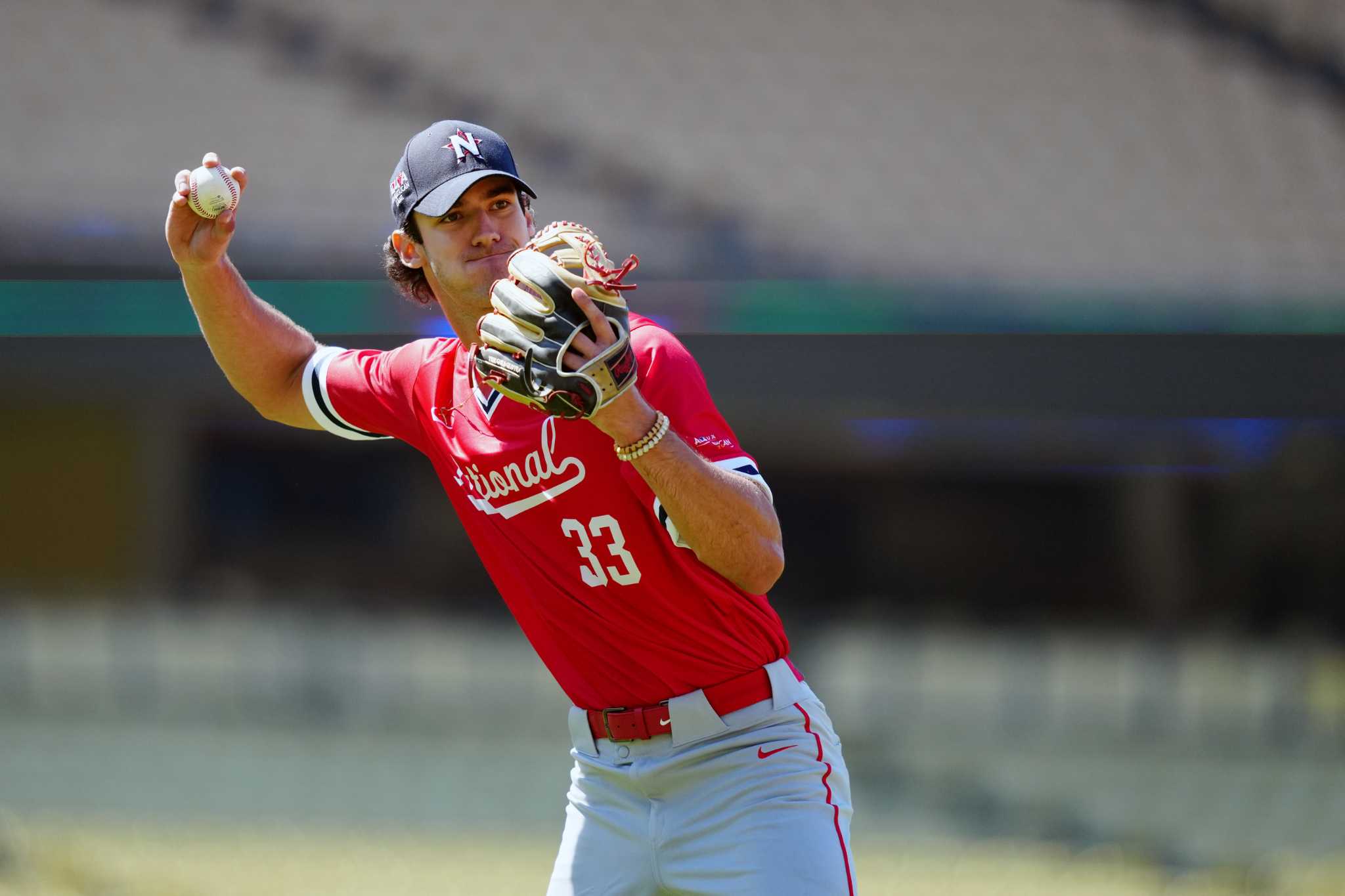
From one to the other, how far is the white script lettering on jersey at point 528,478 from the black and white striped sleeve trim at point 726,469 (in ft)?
0.57

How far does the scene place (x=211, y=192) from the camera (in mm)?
1842

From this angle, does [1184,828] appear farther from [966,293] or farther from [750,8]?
[750,8]

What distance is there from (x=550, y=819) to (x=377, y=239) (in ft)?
9.11

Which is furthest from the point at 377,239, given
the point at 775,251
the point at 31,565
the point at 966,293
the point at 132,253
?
the point at 966,293

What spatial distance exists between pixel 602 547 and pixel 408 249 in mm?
598

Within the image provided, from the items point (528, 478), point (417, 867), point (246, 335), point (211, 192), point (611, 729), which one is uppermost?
point (211, 192)

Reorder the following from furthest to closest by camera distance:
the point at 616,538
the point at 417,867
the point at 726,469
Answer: the point at 417,867 → the point at 616,538 → the point at 726,469

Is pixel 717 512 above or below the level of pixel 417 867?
above

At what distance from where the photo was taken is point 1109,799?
4672 mm

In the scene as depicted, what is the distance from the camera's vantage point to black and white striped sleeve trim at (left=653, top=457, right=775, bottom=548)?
1.44 metres

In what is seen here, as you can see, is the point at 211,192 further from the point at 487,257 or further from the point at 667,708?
the point at 667,708

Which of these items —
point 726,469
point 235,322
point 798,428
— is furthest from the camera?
point 798,428

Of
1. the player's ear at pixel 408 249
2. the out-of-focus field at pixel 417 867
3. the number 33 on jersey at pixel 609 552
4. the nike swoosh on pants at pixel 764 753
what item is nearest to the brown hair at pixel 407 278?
the player's ear at pixel 408 249

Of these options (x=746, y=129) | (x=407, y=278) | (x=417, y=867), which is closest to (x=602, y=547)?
(x=407, y=278)
